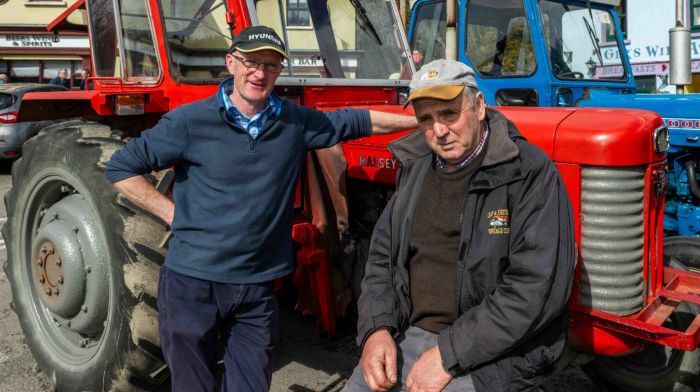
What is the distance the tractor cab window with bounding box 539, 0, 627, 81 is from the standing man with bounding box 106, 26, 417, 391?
9.76 feet

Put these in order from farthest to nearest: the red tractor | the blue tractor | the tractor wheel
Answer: the blue tractor < the tractor wheel < the red tractor

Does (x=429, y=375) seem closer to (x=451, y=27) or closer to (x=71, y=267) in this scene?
(x=451, y=27)

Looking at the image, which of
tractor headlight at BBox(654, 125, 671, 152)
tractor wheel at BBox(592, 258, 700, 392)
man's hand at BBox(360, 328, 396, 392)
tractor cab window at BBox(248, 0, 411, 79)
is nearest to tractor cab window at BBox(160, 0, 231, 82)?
tractor cab window at BBox(248, 0, 411, 79)

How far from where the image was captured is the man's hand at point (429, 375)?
6.38 ft

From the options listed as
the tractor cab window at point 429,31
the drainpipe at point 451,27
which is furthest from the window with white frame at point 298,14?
the tractor cab window at point 429,31

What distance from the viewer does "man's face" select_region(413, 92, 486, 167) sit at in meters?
2.03

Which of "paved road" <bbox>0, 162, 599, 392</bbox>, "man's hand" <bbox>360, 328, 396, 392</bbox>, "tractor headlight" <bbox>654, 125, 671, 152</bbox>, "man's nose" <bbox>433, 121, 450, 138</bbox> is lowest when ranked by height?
"paved road" <bbox>0, 162, 599, 392</bbox>

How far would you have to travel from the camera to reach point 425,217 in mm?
2096

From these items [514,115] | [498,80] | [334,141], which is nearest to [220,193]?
[334,141]

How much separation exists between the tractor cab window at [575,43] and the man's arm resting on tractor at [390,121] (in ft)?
7.79

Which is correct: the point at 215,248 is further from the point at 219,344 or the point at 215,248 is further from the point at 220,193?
the point at 219,344

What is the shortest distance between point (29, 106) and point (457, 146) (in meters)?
3.05

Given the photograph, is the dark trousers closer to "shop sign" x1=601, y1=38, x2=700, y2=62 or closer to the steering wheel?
the steering wheel

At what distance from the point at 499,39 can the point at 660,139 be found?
254 cm
